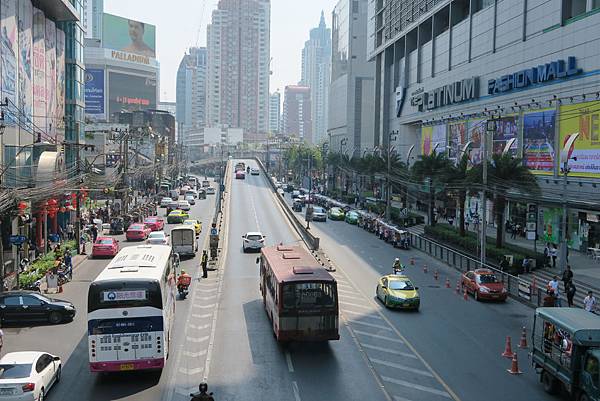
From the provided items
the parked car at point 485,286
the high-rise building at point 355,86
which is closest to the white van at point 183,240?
the parked car at point 485,286

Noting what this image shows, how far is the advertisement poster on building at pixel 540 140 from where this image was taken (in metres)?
53.6

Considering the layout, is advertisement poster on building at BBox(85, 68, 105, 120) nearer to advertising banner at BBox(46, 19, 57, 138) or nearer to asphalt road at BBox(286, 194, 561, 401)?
advertising banner at BBox(46, 19, 57, 138)

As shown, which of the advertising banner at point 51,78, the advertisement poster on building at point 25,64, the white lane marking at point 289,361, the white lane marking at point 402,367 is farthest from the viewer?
the advertising banner at point 51,78

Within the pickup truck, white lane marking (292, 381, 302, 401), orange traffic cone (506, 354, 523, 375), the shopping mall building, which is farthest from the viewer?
the shopping mall building

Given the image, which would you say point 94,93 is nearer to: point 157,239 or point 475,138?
point 475,138

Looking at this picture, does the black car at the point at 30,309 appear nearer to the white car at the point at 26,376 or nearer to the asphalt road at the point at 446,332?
the white car at the point at 26,376

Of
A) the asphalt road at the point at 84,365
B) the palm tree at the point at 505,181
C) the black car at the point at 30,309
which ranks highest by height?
the palm tree at the point at 505,181

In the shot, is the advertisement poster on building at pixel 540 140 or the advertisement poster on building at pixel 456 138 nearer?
the advertisement poster on building at pixel 540 140

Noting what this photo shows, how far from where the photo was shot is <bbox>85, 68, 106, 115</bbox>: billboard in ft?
538

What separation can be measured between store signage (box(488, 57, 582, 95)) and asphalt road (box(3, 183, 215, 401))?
33.8 metres

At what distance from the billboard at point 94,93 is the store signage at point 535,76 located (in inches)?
4734

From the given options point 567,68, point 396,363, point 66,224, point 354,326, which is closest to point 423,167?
point 567,68

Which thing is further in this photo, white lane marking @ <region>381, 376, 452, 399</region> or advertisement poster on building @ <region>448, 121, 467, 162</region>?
advertisement poster on building @ <region>448, 121, 467, 162</region>

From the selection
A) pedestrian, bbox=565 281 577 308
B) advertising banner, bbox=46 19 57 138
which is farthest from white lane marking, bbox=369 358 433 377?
advertising banner, bbox=46 19 57 138
